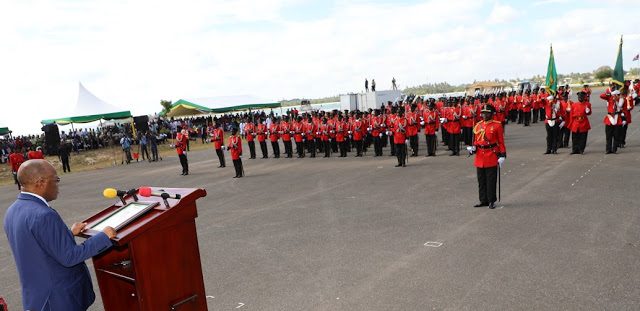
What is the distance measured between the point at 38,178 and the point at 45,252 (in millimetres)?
479

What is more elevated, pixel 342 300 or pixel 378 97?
pixel 378 97

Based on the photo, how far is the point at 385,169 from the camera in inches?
550

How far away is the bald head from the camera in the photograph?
2803mm

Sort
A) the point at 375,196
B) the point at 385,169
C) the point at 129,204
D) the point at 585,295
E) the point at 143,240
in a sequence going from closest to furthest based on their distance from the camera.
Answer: the point at 143,240
the point at 129,204
the point at 585,295
the point at 375,196
the point at 385,169

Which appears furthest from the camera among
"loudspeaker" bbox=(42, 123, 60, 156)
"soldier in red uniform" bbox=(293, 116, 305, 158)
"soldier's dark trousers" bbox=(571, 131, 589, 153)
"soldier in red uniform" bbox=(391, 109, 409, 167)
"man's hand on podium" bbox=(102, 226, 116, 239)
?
"loudspeaker" bbox=(42, 123, 60, 156)

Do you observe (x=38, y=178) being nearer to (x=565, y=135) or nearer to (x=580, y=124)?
(x=580, y=124)

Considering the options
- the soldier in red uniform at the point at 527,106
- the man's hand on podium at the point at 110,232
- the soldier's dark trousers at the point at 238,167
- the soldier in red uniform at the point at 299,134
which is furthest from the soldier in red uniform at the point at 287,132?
the man's hand on podium at the point at 110,232

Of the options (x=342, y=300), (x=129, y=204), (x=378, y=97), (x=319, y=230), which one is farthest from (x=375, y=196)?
(x=378, y=97)

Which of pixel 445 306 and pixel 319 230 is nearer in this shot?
pixel 445 306

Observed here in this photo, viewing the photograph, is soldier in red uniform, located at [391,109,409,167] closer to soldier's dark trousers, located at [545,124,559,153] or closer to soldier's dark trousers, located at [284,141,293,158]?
soldier's dark trousers, located at [545,124,559,153]

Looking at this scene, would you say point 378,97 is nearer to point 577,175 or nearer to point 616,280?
point 577,175

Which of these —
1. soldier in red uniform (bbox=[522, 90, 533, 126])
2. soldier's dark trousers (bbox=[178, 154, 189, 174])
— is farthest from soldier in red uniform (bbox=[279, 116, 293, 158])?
soldier in red uniform (bbox=[522, 90, 533, 126])

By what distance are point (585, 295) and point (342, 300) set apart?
244 cm

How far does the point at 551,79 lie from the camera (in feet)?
53.2
